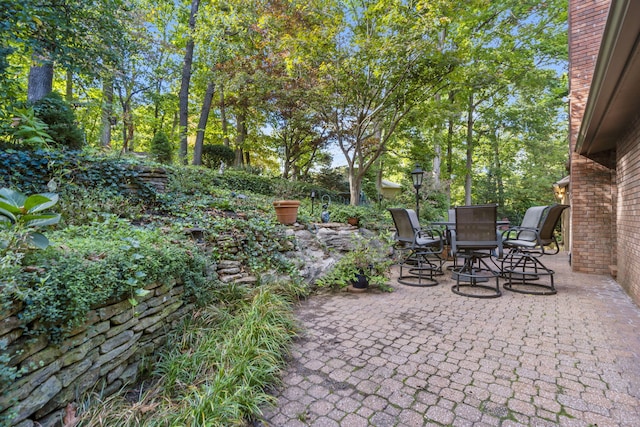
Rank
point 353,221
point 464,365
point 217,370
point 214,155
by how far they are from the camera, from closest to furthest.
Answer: point 217,370, point 464,365, point 353,221, point 214,155

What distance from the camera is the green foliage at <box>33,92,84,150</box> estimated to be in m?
4.19

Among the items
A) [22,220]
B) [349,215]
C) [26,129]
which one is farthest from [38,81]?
[349,215]

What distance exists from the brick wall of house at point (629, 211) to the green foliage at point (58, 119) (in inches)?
286

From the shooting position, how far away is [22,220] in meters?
1.63

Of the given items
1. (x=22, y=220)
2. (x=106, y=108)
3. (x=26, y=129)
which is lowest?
(x=22, y=220)

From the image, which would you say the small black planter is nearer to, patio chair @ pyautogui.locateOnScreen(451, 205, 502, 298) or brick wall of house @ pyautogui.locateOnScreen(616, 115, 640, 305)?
patio chair @ pyautogui.locateOnScreen(451, 205, 502, 298)

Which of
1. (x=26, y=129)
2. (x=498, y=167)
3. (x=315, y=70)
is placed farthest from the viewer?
(x=498, y=167)

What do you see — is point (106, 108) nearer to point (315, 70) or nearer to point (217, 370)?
point (315, 70)

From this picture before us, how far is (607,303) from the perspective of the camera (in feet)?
11.0

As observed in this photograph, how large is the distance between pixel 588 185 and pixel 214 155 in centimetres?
1027

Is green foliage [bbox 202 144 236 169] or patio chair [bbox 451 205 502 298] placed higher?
green foliage [bbox 202 144 236 169]

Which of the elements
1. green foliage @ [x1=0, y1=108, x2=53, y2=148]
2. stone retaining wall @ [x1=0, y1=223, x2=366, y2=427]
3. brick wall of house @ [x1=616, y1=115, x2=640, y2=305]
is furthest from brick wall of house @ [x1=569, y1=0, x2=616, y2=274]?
green foliage @ [x1=0, y1=108, x2=53, y2=148]

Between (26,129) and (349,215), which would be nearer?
(26,129)

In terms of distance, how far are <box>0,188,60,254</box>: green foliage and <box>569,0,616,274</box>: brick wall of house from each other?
6803 millimetres
